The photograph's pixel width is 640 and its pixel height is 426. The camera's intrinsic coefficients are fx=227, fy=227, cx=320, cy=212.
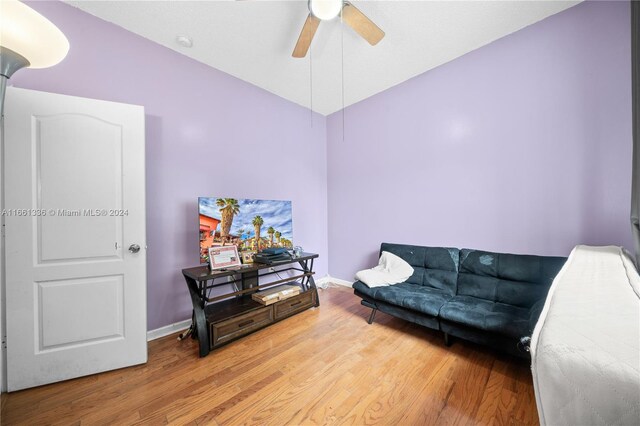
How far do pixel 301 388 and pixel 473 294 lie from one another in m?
1.76

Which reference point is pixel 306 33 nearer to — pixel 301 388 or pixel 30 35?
pixel 30 35

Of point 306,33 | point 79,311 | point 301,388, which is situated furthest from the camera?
point 306,33

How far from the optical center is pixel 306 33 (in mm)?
1752

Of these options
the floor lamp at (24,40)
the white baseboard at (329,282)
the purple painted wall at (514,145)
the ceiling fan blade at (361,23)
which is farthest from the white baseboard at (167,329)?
the ceiling fan blade at (361,23)

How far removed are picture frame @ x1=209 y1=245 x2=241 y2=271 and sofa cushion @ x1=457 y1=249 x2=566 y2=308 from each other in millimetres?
2249

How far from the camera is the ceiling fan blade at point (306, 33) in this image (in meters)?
1.68

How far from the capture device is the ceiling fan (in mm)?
1536

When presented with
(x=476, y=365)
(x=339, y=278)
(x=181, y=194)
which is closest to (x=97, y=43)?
(x=181, y=194)

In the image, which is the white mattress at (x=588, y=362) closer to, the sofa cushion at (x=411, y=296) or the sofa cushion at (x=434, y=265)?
the sofa cushion at (x=411, y=296)

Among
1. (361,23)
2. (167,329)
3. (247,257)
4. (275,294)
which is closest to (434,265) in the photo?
(275,294)

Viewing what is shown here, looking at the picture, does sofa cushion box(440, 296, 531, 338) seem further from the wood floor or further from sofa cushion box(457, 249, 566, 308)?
the wood floor

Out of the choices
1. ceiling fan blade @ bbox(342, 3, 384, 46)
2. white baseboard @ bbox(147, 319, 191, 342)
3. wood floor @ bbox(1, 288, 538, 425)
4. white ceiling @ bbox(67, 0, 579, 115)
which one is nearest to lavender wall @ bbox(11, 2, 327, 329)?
white baseboard @ bbox(147, 319, 191, 342)

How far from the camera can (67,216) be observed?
5.33 ft

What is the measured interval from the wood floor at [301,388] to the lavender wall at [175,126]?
27.9 inches
